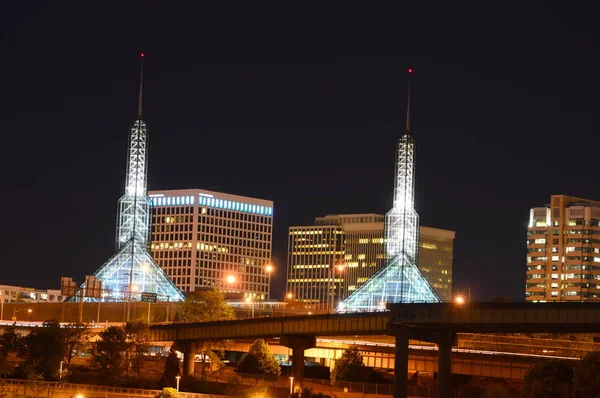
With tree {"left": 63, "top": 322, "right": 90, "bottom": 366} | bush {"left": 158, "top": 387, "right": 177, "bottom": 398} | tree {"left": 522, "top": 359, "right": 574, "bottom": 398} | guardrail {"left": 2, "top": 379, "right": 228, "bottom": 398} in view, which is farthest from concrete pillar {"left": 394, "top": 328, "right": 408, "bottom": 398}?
tree {"left": 63, "top": 322, "right": 90, "bottom": 366}

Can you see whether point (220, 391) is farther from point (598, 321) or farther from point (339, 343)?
point (598, 321)

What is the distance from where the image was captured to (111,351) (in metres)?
165

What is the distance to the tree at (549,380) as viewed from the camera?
122 meters

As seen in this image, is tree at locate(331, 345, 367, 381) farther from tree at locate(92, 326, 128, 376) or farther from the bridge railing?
tree at locate(92, 326, 128, 376)

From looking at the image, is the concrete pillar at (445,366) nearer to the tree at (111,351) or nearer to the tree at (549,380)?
the tree at (549,380)

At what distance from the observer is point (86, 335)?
7032 inches

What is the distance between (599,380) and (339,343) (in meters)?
64.2

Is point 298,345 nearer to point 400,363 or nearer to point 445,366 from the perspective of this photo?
point 400,363

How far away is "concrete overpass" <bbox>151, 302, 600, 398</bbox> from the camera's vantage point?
115000 mm

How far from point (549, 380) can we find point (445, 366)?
10.3 meters

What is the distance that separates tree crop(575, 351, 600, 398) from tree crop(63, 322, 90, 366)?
73.5 meters

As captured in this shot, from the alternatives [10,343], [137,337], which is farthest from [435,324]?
[10,343]

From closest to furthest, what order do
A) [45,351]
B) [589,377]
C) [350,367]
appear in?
[589,377] < [350,367] < [45,351]

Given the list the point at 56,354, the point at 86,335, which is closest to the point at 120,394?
the point at 56,354
